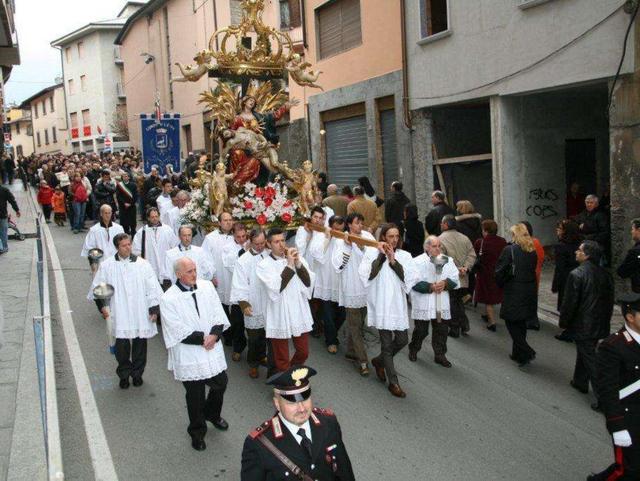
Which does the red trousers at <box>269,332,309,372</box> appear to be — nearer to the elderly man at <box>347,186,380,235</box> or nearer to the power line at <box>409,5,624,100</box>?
the elderly man at <box>347,186,380,235</box>

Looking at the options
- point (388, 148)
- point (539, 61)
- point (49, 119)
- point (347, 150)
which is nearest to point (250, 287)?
point (539, 61)

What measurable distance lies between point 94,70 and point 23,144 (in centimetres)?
2956

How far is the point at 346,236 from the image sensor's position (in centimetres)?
819

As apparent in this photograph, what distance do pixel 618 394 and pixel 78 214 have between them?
1690 cm

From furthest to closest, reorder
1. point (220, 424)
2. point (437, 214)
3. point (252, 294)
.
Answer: point (437, 214) < point (252, 294) < point (220, 424)

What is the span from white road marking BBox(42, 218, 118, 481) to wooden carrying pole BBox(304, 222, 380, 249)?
333 centimetres

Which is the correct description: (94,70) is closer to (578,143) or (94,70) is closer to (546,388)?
(578,143)

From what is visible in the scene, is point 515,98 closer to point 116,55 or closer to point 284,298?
point 284,298

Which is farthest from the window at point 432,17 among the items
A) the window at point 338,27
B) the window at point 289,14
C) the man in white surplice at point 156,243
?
the window at point 289,14

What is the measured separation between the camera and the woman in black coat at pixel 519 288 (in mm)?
8039

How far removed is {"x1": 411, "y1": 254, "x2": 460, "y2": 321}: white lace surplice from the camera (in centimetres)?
802

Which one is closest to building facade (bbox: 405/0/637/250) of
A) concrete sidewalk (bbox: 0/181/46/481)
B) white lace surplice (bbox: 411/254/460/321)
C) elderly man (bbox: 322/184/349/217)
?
elderly man (bbox: 322/184/349/217)

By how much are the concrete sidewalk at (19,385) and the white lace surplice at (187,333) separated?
133 centimetres

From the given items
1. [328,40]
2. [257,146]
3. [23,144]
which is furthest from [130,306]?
[23,144]
